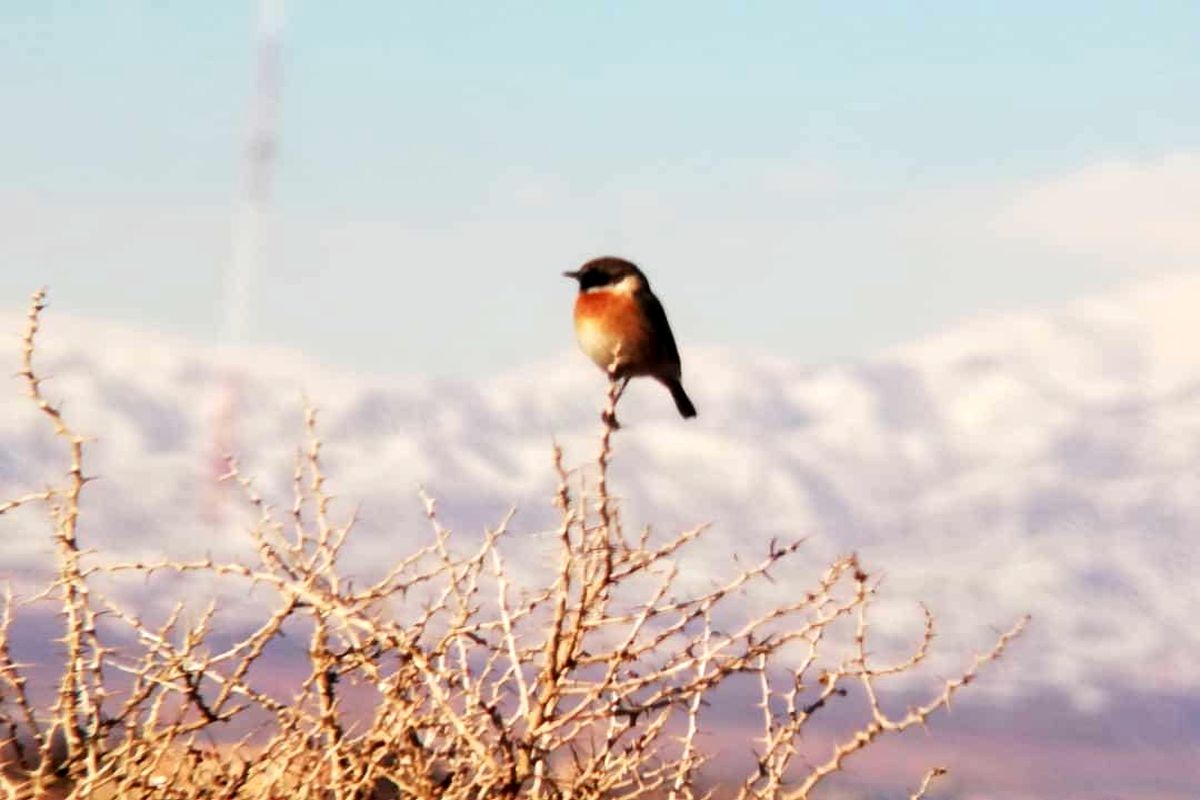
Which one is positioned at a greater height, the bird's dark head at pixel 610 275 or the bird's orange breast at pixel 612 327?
the bird's dark head at pixel 610 275

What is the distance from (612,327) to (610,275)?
47cm

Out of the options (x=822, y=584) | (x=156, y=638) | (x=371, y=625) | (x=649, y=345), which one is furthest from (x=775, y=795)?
(x=649, y=345)

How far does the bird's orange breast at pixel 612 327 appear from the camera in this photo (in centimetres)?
922

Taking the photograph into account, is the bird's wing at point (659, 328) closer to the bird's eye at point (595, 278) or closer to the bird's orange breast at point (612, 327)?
the bird's orange breast at point (612, 327)

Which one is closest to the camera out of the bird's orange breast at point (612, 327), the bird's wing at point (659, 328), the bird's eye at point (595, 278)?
the bird's orange breast at point (612, 327)

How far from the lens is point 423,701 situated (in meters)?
5.69

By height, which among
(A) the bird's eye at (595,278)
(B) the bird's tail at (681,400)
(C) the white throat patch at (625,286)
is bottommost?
(B) the bird's tail at (681,400)

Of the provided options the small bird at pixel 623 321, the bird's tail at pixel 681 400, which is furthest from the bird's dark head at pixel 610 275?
the bird's tail at pixel 681 400

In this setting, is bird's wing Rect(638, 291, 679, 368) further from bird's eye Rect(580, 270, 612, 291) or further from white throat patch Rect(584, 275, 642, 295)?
bird's eye Rect(580, 270, 612, 291)

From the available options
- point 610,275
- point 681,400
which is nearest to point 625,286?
point 610,275

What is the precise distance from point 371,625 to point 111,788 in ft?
7.33

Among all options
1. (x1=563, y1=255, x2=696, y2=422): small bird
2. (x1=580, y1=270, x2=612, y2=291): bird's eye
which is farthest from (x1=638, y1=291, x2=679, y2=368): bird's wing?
(x1=580, y1=270, x2=612, y2=291): bird's eye

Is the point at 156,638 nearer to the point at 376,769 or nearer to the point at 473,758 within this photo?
the point at 376,769

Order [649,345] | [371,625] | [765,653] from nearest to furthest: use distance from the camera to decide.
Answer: [371,625] < [765,653] < [649,345]
